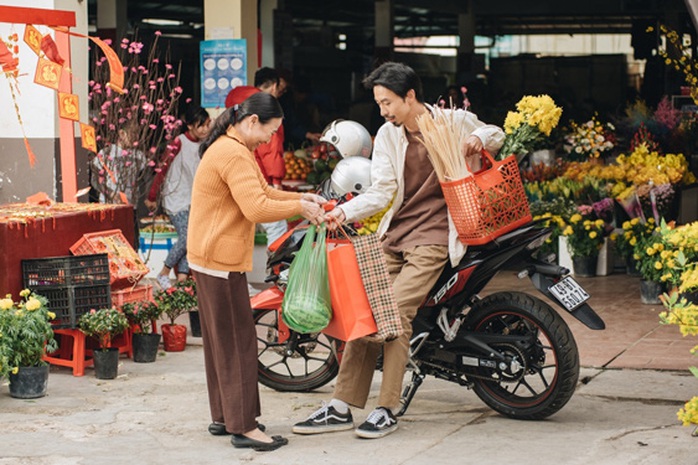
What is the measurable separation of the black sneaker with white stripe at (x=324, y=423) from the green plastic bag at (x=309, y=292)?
0.57 meters

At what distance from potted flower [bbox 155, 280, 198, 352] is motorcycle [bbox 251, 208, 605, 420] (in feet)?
6.24

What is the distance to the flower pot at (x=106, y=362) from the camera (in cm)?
731

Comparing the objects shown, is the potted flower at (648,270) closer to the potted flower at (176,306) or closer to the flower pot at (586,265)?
the flower pot at (586,265)

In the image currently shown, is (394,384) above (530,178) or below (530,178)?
below

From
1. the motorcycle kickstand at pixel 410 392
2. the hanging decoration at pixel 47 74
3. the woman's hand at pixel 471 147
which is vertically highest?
the hanging decoration at pixel 47 74

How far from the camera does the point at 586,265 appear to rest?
11148mm

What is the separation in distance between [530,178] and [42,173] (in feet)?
16.3

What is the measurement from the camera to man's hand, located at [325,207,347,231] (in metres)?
5.78

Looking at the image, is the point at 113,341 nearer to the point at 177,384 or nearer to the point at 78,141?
the point at 177,384

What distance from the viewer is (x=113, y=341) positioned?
7965 mm

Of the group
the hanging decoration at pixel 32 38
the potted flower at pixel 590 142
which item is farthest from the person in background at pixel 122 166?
the potted flower at pixel 590 142

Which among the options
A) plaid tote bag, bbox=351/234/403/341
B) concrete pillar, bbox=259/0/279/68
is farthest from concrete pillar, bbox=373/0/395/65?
plaid tote bag, bbox=351/234/403/341

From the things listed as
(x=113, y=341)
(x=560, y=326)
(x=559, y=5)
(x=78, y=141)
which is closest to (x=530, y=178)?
(x=78, y=141)

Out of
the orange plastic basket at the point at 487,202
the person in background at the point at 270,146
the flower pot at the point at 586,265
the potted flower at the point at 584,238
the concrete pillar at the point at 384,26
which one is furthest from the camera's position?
the concrete pillar at the point at 384,26
